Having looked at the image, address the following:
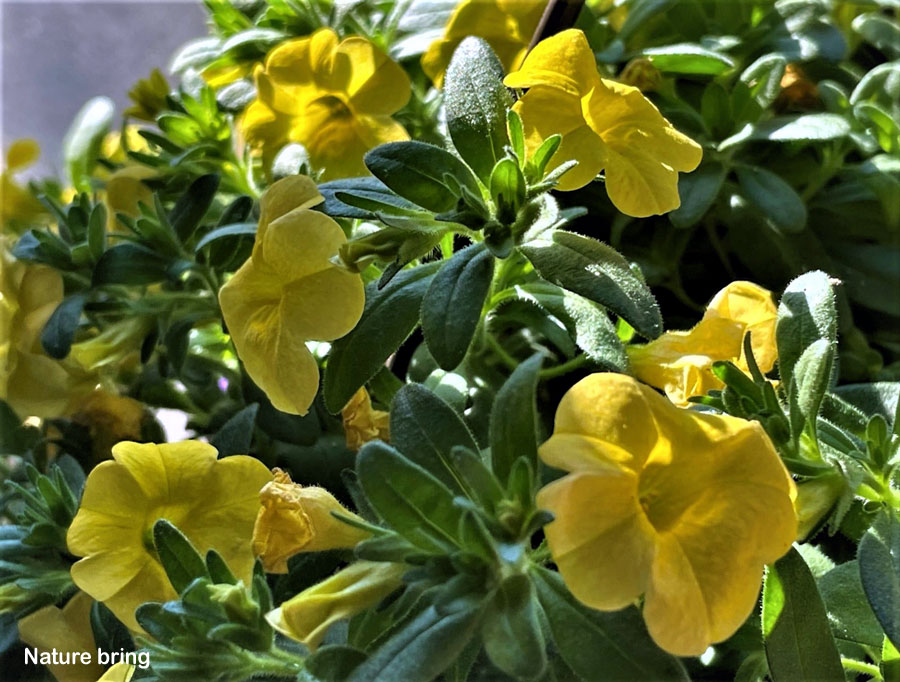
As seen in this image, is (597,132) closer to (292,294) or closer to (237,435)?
(292,294)

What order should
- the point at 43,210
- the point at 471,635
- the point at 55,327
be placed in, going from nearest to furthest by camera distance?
the point at 471,635 < the point at 55,327 < the point at 43,210

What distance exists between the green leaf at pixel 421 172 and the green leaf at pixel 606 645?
0.79 feet

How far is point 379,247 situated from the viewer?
0.52 meters

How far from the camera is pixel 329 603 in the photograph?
441mm

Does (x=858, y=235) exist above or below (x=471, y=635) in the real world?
below

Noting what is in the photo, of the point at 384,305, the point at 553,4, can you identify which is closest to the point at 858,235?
the point at 553,4

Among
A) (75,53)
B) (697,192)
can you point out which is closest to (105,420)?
(697,192)

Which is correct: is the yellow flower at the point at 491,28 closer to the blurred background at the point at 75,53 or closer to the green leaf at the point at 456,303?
the green leaf at the point at 456,303

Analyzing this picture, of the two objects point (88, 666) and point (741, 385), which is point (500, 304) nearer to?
point (741, 385)

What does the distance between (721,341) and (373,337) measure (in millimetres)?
217

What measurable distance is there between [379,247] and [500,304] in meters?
0.13

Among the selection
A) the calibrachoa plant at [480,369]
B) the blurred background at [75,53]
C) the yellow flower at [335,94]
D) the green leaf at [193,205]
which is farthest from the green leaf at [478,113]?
the blurred background at [75,53]

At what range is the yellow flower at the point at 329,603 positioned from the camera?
44cm

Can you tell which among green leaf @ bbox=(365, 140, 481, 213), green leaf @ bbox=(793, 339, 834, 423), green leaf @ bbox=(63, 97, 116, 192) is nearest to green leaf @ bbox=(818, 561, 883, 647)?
green leaf @ bbox=(793, 339, 834, 423)
